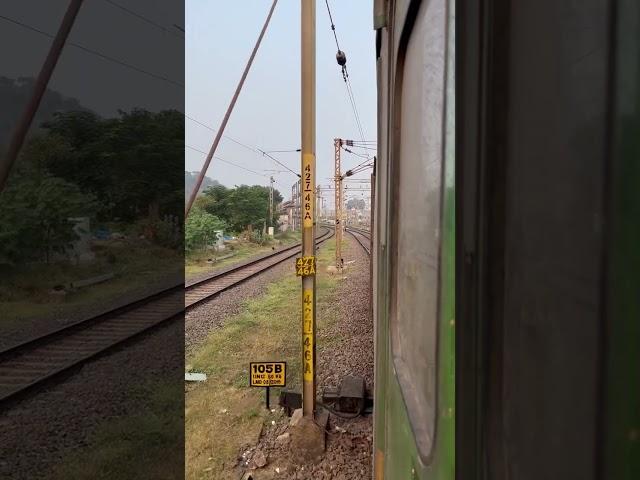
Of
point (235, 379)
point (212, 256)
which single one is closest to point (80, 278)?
point (212, 256)

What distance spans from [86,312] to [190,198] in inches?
222

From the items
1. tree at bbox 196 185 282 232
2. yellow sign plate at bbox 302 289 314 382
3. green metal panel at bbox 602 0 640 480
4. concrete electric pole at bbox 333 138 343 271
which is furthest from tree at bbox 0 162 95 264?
tree at bbox 196 185 282 232

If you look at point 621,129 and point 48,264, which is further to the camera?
point 48,264

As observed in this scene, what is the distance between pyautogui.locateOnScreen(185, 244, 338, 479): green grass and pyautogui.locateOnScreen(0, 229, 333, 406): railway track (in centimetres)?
128

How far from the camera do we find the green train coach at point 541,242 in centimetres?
39

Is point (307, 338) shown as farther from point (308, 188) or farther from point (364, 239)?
point (364, 239)

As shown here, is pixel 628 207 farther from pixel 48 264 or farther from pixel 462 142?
pixel 48 264

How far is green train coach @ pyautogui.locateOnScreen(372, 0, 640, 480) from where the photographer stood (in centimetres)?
39

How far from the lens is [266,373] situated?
14.7 feet

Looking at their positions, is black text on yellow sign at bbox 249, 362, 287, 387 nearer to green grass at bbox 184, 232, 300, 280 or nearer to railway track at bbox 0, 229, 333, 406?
railway track at bbox 0, 229, 333, 406

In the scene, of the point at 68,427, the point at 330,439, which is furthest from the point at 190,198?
the point at 330,439

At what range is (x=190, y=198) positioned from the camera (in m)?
5.26

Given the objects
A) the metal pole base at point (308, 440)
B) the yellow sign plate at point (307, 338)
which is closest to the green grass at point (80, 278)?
the yellow sign plate at point (307, 338)

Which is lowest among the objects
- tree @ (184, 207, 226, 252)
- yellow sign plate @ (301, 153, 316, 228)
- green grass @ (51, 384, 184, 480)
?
green grass @ (51, 384, 184, 480)
